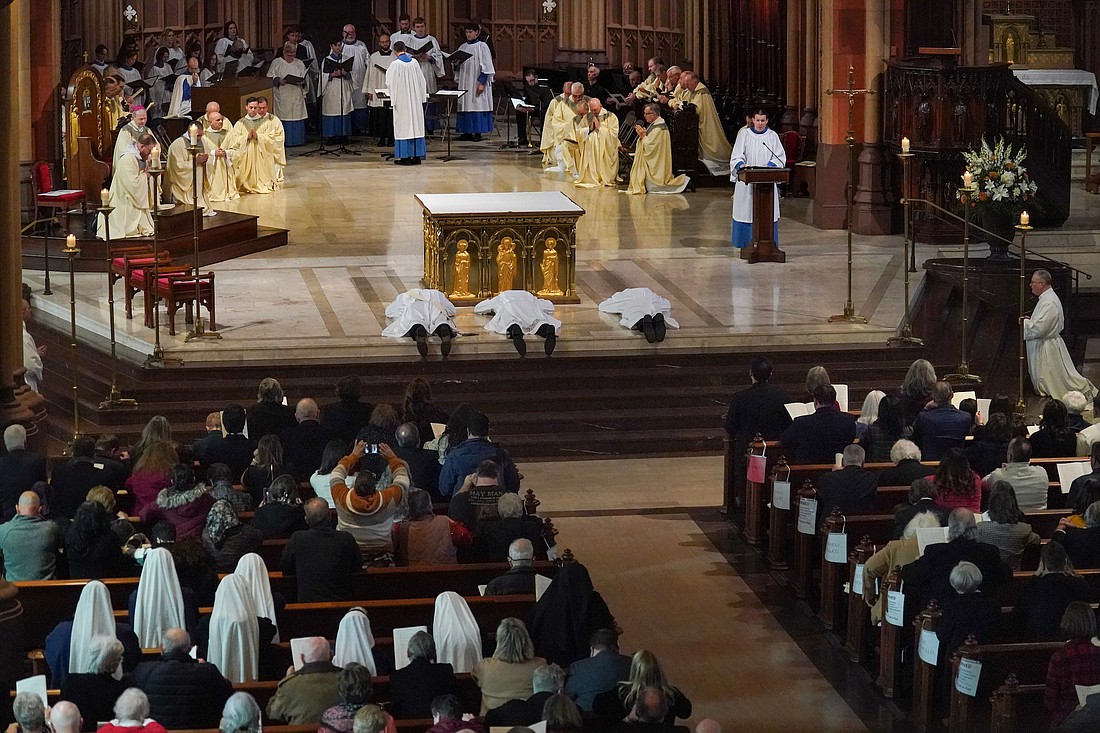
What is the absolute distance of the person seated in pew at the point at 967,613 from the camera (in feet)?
26.6

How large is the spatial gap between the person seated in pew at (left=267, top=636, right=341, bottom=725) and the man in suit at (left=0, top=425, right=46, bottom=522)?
Result: 321cm

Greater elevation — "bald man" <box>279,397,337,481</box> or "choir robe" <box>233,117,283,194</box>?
"choir robe" <box>233,117,283,194</box>

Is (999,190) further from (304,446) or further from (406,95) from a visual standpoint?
(406,95)

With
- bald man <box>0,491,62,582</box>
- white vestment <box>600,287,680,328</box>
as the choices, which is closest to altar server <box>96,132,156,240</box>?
white vestment <box>600,287,680,328</box>

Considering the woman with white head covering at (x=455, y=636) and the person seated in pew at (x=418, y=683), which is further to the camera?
the woman with white head covering at (x=455, y=636)

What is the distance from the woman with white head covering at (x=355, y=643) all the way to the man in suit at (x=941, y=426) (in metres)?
4.65

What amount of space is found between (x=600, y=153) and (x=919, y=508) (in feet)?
48.3

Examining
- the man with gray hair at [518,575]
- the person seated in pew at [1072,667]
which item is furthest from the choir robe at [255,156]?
the person seated in pew at [1072,667]

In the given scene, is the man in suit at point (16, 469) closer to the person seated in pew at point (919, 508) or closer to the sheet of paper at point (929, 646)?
the person seated in pew at point (919, 508)

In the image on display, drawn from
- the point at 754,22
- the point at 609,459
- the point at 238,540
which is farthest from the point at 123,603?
the point at 754,22

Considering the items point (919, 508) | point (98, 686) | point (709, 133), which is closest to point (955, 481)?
point (919, 508)

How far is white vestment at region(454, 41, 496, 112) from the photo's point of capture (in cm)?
2814

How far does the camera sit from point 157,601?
812 cm

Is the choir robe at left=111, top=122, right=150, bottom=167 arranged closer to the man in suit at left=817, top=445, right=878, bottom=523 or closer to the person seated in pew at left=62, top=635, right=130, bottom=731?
the man in suit at left=817, top=445, right=878, bottom=523
